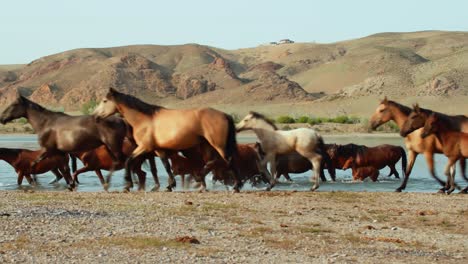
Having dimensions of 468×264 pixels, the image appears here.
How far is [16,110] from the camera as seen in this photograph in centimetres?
1795

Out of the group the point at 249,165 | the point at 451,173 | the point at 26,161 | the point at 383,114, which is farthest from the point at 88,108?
the point at 451,173

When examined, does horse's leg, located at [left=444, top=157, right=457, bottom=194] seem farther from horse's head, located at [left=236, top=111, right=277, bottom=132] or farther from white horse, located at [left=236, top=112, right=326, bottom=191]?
horse's head, located at [left=236, top=111, right=277, bottom=132]

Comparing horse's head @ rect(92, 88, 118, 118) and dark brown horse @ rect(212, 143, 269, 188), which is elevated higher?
horse's head @ rect(92, 88, 118, 118)

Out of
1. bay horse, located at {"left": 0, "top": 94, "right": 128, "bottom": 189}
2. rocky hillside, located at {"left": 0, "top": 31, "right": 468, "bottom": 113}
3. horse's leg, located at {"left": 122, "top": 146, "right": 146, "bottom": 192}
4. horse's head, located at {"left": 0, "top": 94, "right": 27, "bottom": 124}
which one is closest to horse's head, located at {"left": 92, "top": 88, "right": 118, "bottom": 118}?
bay horse, located at {"left": 0, "top": 94, "right": 128, "bottom": 189}

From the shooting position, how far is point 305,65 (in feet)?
511

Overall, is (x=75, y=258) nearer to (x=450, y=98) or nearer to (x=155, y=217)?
(x=155, y=217)

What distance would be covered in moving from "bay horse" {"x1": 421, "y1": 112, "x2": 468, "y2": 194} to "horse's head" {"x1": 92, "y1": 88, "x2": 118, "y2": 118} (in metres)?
5.80

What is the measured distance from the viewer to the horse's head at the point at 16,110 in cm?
1781

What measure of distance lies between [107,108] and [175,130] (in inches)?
60.2

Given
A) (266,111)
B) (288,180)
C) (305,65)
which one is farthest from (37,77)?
(288,180)

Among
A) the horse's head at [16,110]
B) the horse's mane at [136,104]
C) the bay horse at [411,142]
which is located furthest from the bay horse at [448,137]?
the horse's head at [16,110]

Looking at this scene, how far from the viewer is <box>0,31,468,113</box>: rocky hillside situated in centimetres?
8712

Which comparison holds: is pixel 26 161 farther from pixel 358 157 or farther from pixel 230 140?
pixel 358 157

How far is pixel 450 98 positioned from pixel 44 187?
178 ft
